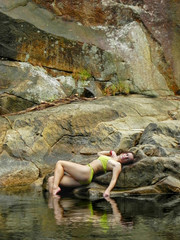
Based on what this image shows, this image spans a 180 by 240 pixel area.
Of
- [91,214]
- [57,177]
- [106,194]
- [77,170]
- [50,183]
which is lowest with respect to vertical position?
[50,183]

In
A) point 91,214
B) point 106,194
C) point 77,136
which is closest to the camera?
point 91,214

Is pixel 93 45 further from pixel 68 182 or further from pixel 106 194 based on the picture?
pixel 106 194

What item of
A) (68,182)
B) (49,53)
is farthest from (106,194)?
(49,53)

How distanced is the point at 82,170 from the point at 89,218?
107 inches

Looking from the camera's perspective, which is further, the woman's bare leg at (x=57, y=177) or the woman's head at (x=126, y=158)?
the woman's head at (x=126, y=158)

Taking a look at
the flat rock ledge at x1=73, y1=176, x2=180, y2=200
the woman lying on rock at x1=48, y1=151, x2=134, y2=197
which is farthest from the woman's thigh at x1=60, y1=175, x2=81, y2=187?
the flat rock ledge at x1=73, y1=176, x2=180, y2=200

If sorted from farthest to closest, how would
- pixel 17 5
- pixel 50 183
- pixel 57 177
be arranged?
pixel 17 5 < pixel 50 183 < pixel 57 177

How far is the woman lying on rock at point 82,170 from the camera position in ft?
26.8

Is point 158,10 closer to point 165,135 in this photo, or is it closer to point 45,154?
point 165,135

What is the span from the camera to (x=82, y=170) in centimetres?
822

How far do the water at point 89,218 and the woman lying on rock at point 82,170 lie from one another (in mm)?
703

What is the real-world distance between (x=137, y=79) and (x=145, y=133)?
11.7 ft

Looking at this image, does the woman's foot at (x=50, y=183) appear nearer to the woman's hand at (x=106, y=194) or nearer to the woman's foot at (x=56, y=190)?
the woman's foot at (x=56, y=190)

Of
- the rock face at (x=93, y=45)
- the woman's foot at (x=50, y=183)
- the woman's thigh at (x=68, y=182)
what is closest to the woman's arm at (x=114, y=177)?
the woman's thigh at (x=68, y=182)
